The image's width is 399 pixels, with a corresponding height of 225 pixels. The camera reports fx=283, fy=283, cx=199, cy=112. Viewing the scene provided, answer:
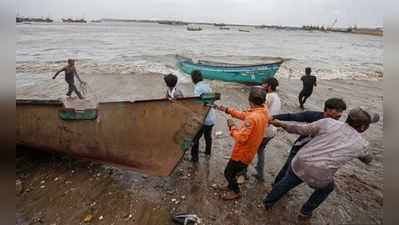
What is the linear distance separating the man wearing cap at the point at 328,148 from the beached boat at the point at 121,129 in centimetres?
137

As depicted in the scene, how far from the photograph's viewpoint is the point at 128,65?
21500 mm

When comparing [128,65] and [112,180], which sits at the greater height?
[128,65]

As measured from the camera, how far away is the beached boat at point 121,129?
13.2ft

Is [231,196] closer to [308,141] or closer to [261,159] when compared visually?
[261,159]

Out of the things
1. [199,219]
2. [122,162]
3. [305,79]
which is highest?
[305,79]

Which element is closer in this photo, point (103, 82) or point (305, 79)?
point (305, 79)

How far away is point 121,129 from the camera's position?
4.28 metres

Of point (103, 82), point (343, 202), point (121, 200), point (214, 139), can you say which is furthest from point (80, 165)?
point (103, 82)

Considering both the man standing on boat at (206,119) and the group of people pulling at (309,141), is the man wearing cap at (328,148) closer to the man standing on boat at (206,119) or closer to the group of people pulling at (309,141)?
the group of people pulling at (309,141)

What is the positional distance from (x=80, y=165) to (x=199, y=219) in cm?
247

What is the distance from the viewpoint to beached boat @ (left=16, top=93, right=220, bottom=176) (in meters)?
4.02

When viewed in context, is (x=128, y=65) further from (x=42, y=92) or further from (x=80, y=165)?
(x=80, y=165)

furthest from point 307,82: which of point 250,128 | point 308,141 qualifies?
point 250,128

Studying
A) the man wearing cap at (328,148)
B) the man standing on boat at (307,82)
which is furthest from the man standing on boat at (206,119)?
the man standing on boat at (307,82)
